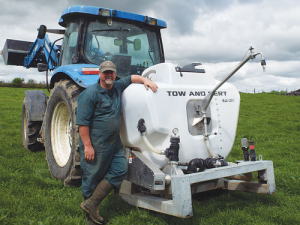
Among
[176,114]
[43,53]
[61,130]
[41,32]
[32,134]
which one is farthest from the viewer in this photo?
[43,53]

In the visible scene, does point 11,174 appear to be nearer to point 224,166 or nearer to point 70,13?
point 70,13

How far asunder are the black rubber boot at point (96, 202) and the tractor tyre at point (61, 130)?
0.67m

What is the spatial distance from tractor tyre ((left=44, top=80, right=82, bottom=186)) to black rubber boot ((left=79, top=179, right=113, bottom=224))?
67 cm

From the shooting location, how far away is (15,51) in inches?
315

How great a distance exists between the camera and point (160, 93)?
11.0 ft

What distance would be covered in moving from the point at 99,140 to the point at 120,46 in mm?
1860

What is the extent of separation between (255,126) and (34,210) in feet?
27.2

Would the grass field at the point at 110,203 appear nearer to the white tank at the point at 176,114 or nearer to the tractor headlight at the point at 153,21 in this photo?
the white tank at the point at 176,114

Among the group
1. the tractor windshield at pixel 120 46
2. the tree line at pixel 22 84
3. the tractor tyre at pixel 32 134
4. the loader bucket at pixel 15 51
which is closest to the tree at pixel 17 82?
the tree line at pixel 22 84

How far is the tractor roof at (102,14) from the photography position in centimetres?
444

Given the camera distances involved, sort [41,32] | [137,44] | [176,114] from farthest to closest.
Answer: [41,32]
[137,44]
[176,114]

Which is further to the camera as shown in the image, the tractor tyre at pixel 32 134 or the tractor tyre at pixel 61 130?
the tractor tyre at pixel 32 134

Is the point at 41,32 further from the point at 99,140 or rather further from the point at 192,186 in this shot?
the point at 192,186

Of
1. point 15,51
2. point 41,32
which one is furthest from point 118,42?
point 15,51
